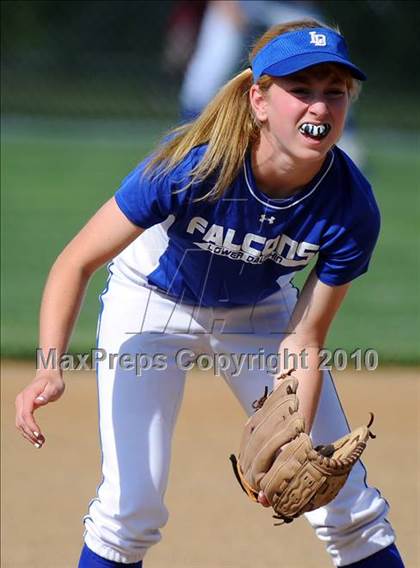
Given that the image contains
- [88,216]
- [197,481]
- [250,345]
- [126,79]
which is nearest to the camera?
[250,345]

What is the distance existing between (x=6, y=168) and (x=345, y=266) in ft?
28.4

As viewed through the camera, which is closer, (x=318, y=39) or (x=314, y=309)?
(x=318, y=39)

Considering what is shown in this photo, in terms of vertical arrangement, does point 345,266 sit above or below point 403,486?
above

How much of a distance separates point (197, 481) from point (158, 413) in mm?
1313

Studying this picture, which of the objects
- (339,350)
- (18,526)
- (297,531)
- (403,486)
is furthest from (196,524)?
(339,350)

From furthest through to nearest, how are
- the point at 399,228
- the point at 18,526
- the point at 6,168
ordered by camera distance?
the point at 6,168 < the point at 399,228 < the point at 18,526

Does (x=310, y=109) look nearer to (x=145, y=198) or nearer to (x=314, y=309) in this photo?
(x=145, y=198)

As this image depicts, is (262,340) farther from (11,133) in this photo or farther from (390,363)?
(11,133)

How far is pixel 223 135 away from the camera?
2682 millimetres

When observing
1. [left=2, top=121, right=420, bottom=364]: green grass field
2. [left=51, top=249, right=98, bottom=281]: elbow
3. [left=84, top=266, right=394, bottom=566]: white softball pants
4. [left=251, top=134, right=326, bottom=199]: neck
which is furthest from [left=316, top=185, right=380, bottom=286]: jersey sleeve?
[left=2, top=121, right=420, bottom=364]: green grass field

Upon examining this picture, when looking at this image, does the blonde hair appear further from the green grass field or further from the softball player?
the green grass field

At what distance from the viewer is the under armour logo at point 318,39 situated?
8.49 ft

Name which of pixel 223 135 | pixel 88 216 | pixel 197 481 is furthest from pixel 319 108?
pixel 88 216

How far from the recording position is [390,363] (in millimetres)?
5836
